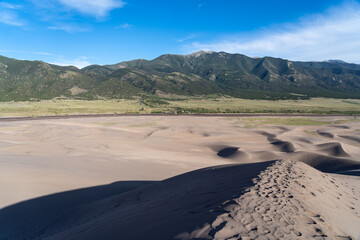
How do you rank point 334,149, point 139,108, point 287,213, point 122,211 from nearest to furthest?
point 287,213 < point 122,211 < point 334,149 < point 139,108

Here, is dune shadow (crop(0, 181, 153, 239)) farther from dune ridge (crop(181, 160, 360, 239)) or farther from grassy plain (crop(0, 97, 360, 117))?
grassy plain (crop(0, 97, 360, 117))

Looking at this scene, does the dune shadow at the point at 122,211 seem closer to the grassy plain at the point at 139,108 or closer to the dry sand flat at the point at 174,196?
the dry sand flat at the point at 174,196

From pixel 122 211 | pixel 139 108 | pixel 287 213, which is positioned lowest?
pixel 122 211

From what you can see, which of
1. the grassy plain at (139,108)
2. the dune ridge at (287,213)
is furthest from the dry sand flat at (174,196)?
the grassy plain at (139,108)

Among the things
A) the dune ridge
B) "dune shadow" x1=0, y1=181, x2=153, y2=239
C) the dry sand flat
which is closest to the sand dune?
the dry sand flat

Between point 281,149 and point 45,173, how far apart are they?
22789 millimetres

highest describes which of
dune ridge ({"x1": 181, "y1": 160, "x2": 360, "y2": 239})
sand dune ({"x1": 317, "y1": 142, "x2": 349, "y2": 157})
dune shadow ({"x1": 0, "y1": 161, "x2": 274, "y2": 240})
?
dune ridge ({"x1": 181, "y1": 160, "x2": 360, "y2": 239})

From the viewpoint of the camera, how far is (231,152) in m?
22.5

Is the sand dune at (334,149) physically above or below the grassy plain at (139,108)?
below

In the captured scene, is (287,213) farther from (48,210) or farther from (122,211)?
(48,210)

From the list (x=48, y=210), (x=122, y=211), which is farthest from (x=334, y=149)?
(x=48, y=210)

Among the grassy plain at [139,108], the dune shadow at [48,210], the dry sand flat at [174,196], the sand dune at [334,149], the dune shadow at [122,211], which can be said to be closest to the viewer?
the dry sand flat at [174,196]

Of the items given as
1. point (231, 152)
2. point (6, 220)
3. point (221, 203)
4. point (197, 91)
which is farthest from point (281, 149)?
point (197, 91)

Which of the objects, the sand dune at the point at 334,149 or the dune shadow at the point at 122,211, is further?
the sand dune at the point at 334,149
